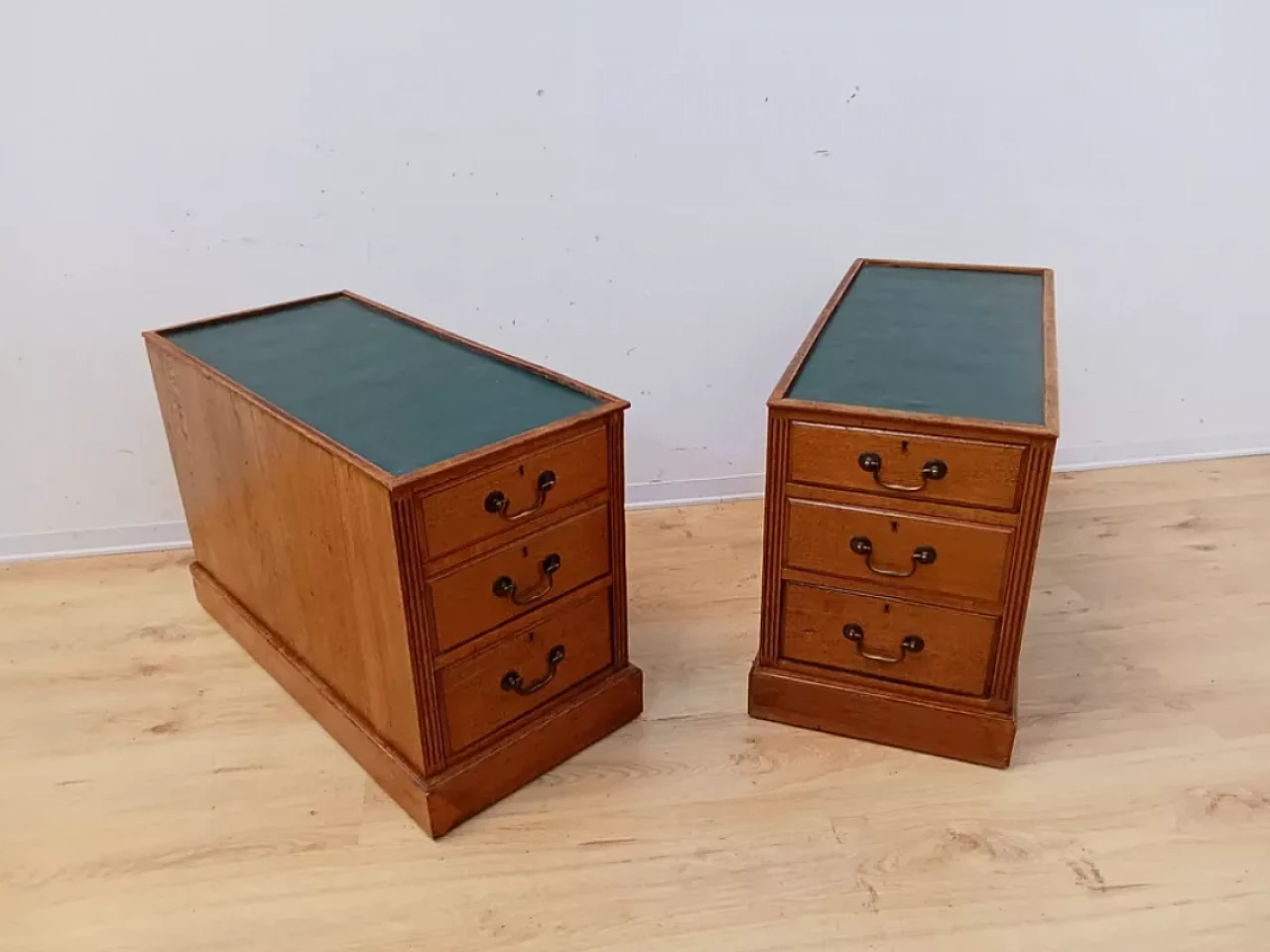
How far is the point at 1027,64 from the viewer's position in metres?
2.12

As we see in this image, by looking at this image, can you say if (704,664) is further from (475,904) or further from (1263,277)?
(1263,277)

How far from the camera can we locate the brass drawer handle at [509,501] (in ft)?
4.48

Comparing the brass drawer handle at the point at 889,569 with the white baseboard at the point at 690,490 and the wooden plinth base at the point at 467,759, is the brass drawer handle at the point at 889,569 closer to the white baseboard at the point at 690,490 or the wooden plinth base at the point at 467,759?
the wooden plinth base at the point at 467,759

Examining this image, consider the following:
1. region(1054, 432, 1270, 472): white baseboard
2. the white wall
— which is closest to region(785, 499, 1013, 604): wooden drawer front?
the white wall

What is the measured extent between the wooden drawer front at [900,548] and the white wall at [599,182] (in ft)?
2.71

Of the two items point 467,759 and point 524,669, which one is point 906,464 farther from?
point 467,759

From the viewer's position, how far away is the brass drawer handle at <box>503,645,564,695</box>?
149 cm

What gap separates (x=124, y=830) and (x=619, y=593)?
78 cm

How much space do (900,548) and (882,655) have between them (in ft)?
0.62

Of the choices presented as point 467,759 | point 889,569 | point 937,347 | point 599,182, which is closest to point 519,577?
point 467,759

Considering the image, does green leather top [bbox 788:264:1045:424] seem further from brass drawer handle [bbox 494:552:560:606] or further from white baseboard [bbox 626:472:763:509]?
white baseboard [bbox 626:472:763:509]

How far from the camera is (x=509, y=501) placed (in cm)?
139

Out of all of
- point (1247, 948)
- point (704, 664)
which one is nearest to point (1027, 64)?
point (704, 664)

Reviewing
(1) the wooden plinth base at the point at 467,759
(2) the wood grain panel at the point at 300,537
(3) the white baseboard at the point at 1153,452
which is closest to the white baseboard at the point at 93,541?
(2) the wood grain panel at the point at 300,537
